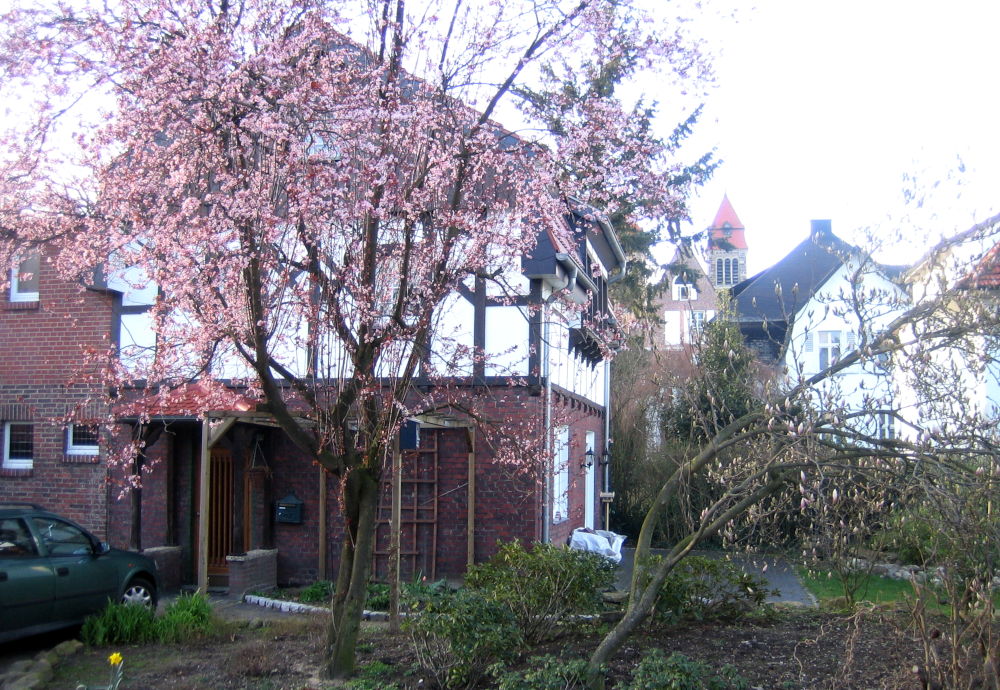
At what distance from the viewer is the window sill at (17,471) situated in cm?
1427

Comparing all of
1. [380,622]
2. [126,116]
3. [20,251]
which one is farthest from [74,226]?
[380,622]

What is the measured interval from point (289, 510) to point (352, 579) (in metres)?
6.60

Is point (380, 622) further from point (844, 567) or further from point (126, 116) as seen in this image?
point (126, 116)

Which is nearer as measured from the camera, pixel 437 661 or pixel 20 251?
pixel 437 661

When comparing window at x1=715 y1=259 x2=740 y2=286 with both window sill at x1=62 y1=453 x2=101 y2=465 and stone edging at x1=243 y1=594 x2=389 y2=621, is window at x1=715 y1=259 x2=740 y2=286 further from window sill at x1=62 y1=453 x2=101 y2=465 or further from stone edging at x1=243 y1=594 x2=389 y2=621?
stone edging at x1=243 y1=594 x2=389 y2=621

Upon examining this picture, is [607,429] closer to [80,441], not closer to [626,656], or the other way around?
[80,441]

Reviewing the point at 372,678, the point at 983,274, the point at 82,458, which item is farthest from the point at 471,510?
the point at 983,274

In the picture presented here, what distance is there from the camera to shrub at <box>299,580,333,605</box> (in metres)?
11.9

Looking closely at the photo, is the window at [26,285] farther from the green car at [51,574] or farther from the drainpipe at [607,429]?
the drainpipe at [607,429]

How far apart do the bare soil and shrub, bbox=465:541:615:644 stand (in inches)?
9.1

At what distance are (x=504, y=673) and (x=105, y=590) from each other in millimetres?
5224

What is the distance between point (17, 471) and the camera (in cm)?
1430

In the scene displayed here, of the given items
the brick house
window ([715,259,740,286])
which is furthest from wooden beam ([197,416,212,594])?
window ([715,259,740,286])

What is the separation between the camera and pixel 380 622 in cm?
1048
